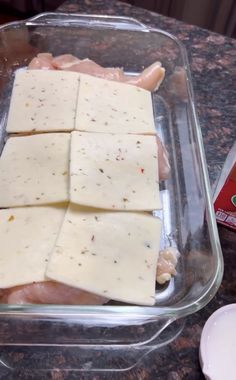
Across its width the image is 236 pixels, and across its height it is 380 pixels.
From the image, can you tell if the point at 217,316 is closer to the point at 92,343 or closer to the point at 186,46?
the point at 92,343

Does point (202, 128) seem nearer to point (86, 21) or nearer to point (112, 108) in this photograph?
point (112, 108)

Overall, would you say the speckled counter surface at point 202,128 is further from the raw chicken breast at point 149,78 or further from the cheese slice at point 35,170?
the cheese slice at point 35,170

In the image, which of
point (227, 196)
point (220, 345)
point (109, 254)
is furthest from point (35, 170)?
point (220, 345)

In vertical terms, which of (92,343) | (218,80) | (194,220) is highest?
(218,80)

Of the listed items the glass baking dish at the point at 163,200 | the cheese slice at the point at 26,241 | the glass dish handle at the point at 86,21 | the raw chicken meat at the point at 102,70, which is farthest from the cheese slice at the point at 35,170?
the glass dish handle at the point at 86,21

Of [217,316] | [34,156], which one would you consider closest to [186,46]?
[34,156]

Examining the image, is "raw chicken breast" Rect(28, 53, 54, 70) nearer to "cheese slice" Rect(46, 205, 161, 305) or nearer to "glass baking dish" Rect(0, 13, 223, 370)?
"glass baking dish" Rect(0, 13, 223, 370)

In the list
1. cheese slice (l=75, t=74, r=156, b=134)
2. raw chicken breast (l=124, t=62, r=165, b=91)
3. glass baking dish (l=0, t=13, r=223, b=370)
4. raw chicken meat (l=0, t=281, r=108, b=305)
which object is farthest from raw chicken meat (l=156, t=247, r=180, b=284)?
raw chicken breast (l=124, t=62, r=165, b=91)
